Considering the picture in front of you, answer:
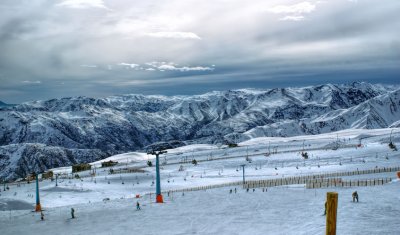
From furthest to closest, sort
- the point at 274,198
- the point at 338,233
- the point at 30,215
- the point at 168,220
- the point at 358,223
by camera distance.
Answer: the point at 30,215
the point at 274,198
the point at 168,220
the point at 358,223
the point at 338,233

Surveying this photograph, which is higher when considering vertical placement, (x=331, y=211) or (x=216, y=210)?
(x=331, y=211)

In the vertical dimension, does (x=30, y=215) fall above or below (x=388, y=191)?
below

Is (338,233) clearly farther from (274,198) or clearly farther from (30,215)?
(30,215)

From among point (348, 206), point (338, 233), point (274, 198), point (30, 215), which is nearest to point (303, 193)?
point (274, 198)

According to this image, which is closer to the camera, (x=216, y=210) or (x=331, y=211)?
(x=331, y=211)

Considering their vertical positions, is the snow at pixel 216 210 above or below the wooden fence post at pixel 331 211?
below

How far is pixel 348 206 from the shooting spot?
3797 cm

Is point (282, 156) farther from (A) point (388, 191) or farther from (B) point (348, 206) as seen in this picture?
(B) point (348, 206)

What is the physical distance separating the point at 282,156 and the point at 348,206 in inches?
3095

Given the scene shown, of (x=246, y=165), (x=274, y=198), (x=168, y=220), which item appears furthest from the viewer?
(x=246, y=165)

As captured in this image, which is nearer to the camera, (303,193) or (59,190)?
(303,193)

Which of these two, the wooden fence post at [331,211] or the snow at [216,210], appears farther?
the snow at [216,210]

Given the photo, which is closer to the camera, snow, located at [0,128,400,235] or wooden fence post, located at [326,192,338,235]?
wooden fence post, located at [326,192,338,235]

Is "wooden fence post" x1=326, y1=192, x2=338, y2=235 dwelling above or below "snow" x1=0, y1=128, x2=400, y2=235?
above
